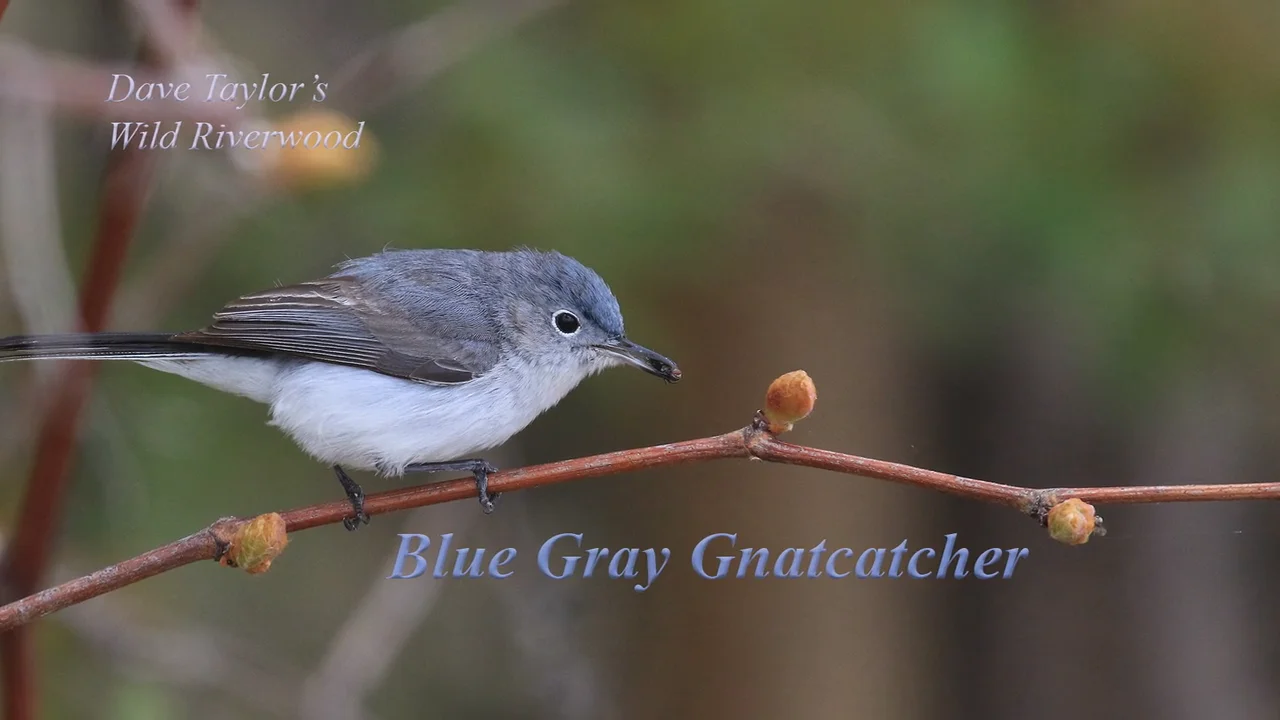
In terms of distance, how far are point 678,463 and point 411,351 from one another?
0.79 meters

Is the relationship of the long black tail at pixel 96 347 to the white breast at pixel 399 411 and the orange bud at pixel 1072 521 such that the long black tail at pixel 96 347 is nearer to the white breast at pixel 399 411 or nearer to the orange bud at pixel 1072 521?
the white breast at pixel 399 411

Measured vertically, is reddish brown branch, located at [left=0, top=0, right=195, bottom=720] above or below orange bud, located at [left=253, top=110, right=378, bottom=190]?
below

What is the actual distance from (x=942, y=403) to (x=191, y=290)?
6.42 feet

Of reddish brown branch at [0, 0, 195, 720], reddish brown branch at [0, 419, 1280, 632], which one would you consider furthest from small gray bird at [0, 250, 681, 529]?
reddish brown branch at [0, 419, 1280, 632]

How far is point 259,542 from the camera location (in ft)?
4.90

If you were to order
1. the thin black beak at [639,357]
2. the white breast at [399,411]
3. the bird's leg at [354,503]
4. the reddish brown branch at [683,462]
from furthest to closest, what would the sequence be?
the white breast at [399,411] → the thin black beak at [639,357] → the bird's leg at [354,503] → the reddish brown branch at [683,462]

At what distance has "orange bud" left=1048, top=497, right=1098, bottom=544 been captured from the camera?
146cm

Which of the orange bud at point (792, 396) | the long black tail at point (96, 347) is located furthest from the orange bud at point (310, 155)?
the orange bud at point (792, 396)

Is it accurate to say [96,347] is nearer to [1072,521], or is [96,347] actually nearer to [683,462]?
[683,462]

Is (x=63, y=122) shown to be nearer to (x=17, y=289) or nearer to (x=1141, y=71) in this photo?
(x=17, y=289)

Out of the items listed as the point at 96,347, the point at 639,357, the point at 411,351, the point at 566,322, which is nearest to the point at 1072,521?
the point at 639,357

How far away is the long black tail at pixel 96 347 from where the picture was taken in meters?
1.67

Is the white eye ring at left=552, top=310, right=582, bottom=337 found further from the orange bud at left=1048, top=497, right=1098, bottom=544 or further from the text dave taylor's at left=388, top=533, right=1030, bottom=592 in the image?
the orange bud at left=1048, top=497, right=1098, bottom=544

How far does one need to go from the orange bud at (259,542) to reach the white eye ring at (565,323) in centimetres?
63
